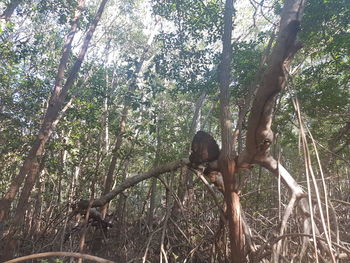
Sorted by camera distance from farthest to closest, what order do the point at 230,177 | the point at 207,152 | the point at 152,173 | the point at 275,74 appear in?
the point at 152,173 < the point at 207,152 < the point at 230,177 < the point at 275,74

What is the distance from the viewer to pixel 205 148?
7.78ft

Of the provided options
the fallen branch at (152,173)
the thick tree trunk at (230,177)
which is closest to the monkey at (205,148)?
the thick tree trunk at (230,177)

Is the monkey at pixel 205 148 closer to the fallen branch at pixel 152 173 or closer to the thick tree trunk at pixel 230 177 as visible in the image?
the thick tree trunk at pixel 230 177

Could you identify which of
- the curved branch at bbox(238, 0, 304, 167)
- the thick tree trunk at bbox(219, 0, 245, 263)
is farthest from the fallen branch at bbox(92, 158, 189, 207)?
the curved branch at bbox(238, 0, 304, 167)

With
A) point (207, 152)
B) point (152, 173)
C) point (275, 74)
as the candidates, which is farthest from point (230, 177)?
point (152, 173)

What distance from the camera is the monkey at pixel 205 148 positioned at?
2.36 metres

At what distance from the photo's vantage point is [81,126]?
6.29 m

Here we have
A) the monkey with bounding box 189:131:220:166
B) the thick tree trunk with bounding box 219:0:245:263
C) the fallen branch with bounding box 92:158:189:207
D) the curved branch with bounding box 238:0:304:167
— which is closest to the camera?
the curved branch with bounding box 238:0:304:167

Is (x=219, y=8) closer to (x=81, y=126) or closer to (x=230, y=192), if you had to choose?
(x=230, y=192)

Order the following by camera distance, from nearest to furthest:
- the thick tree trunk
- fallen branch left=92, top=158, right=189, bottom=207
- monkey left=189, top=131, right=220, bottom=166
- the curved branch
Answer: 1. the curved branch
2. the thick tree trunk
3. monkey left=189, top=131, right=220, bottom=166
4. fallen branch left=92, top=158, right=189, bottom=207

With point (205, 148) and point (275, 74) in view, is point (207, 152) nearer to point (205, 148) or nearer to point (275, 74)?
point (205, 148)

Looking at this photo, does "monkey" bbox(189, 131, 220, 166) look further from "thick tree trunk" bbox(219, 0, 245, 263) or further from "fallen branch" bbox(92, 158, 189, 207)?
"fallen branch" bbox(92, 158, 189, 207)

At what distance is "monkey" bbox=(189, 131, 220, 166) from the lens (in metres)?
2.36

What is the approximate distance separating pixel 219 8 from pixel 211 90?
1136mm
